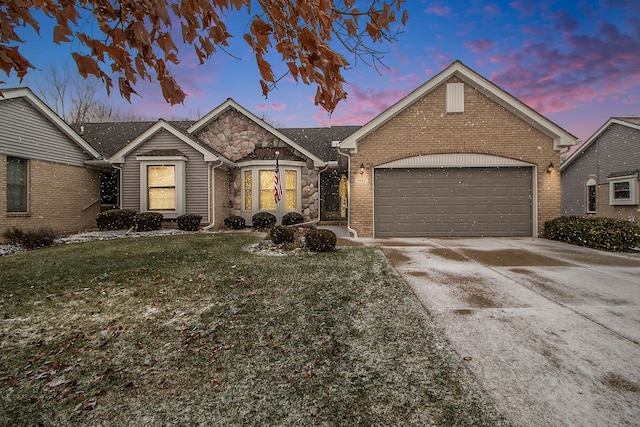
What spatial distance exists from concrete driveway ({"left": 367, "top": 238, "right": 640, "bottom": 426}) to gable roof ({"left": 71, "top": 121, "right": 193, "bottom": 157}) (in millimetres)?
16192

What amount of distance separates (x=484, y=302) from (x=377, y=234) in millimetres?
7311

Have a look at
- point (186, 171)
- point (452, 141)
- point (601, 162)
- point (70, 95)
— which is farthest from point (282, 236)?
point (70, 95)

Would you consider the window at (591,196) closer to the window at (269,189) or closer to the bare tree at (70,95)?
the window at (269,189)

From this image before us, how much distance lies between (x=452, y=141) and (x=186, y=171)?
11525 millimetres

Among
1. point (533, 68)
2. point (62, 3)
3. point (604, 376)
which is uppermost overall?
point (533, 68)

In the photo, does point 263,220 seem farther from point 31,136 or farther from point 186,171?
point 31,136

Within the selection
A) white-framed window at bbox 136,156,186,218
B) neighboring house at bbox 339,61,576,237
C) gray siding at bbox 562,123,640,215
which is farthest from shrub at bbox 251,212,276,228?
gray siding at bbox 562,123,640,215

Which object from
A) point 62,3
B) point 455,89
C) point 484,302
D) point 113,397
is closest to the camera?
Answer: point 62,3

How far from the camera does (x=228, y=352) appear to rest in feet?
11.6

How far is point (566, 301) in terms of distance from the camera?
4.62m

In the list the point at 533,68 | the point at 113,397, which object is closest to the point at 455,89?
the point at 533,68

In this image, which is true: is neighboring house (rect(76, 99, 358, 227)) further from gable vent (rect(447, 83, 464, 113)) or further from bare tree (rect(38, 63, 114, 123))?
bare tree (rect(38, 63, 114, 123))

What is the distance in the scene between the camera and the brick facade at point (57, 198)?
39.3 ft

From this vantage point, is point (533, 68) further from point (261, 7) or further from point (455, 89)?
point (261, 7)
